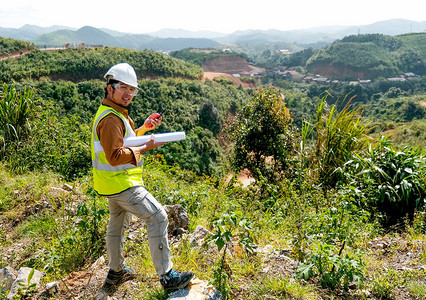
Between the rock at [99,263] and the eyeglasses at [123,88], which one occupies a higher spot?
the eyeglasses at [123,88]

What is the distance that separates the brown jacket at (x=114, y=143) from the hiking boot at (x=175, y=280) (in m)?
0.79

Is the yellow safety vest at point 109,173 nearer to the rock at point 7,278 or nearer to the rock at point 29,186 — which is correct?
the rock at point 7,278

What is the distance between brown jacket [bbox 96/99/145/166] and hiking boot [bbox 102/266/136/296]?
93cm

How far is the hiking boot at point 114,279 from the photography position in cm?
207

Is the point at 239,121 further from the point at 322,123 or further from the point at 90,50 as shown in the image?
the point at 90,50

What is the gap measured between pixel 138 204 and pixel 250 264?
102cm

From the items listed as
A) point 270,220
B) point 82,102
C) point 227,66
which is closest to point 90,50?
point 82,102

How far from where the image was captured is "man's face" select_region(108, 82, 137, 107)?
1877 mm

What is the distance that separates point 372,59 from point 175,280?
86.0 m

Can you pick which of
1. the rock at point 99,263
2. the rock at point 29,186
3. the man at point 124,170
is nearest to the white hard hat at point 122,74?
the man at point 124,170

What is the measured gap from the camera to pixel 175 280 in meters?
1.85

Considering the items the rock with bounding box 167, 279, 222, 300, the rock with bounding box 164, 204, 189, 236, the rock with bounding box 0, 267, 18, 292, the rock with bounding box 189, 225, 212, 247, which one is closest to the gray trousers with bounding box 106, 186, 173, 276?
the rock with bounding box 167, 279, 222, 300

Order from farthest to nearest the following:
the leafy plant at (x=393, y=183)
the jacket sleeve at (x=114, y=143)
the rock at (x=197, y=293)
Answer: the leafy plant at (x=393, y=183), the rock at (x=197, y=293), the jacket sleeve at (x=114, y=143)

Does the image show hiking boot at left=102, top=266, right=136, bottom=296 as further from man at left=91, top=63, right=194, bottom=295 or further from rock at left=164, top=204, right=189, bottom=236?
rock at left=164, top=204, right=189, bottom=236
